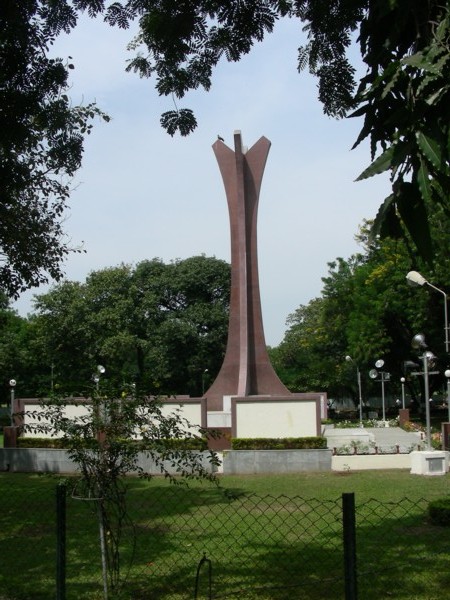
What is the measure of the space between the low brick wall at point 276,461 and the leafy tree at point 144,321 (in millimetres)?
22232

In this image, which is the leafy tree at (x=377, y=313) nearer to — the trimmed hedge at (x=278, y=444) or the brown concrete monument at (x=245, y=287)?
the brown concrete monument at (x=245, y=287)

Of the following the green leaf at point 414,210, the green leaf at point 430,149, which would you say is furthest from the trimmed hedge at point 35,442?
the green leaf at point 430,149

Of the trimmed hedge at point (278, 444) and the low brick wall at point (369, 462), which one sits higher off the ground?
the trimmed hedge at point (278, 444)

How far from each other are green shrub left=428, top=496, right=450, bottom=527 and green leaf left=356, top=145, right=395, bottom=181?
7.33 meters

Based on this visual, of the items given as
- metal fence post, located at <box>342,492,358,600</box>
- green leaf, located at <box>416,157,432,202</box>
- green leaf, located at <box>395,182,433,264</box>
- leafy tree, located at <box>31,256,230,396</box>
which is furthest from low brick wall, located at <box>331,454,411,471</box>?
leafy tree, located at <box>31,256,230,396</box>

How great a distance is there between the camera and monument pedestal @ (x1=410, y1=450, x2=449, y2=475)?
15406 millimetres

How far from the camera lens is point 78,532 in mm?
9898

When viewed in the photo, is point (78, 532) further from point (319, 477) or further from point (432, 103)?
point (432, 103)

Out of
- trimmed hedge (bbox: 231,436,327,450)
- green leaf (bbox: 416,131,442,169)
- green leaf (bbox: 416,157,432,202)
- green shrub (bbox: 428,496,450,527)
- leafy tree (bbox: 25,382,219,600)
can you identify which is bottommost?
green shrub (bbox: 428,496,450,527)

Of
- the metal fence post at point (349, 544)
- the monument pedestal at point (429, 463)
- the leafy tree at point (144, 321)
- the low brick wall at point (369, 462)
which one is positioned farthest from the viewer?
the leafy tree at point (144, 321)

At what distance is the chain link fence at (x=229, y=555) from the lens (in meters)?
6.24

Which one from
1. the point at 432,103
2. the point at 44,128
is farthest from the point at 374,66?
the point at 44,128

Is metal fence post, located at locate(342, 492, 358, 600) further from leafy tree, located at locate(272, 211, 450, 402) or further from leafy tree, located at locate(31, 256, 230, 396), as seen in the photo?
leafy tree, located at locate(31, 256, 230, 396)

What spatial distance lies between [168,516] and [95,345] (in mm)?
31075
